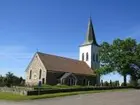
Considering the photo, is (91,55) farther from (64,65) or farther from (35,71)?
(35,71)

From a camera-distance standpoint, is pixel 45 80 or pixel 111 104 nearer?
pixel 111 104

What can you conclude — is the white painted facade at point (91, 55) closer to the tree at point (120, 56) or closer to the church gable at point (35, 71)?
the tree at point (120, 56)

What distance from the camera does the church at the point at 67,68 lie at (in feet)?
191

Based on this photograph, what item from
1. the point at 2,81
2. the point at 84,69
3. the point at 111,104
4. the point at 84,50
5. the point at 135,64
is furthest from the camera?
the point at 84,50

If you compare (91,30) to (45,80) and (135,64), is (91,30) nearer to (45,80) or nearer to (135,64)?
(135,64)

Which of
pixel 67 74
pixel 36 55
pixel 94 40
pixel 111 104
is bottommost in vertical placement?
pixel 111 104

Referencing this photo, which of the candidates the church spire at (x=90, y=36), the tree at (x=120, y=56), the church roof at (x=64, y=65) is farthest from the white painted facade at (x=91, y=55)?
the tree at (x=120, y=56)

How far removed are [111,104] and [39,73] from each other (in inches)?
1480

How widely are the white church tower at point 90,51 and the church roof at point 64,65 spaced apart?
2075 millimetres

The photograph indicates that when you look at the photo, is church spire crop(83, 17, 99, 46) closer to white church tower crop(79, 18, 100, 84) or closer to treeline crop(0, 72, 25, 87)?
white church tower crop(79, 18, 100, 84)

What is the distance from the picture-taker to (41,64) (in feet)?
192

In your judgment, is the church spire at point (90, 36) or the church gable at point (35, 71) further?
the church spire at point (90, 36)

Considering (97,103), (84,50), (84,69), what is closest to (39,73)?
(84,69)

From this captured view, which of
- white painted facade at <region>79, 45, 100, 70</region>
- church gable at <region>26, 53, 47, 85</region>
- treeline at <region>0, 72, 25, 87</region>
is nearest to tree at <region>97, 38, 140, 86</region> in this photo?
white painted facade at <region>79, 45, 100, 70</region>
